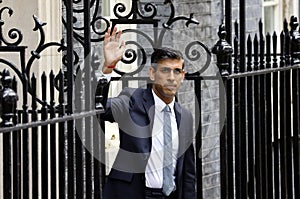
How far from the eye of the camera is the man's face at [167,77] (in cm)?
786

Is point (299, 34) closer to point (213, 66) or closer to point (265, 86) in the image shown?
point (265, 86)

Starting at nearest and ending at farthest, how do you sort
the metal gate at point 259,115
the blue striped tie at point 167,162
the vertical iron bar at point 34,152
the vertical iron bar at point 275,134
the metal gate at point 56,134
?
the metal gate at point 56,134, the vertical iron bar at point 34,152, the metal gate at point 259,115, the blue striped tie at point 167,162, the vertical iron bar at point 275,134

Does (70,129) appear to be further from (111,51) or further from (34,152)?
(111,51)

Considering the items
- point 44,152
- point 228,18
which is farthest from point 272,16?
point 44,152

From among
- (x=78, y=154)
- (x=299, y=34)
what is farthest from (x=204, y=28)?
(x=78, y=154)

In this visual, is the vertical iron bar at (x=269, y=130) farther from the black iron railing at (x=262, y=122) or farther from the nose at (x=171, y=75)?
the nose at (x=171, y=75)

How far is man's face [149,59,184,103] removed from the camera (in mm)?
7863

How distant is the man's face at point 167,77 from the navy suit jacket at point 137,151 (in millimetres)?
92

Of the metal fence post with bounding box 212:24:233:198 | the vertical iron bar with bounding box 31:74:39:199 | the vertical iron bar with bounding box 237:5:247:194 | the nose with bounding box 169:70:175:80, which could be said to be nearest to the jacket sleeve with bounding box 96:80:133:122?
the nose with bounding box 169:70:175:80

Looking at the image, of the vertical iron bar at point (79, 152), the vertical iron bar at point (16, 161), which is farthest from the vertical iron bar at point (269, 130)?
the vertical iron bar at point (16, 161)

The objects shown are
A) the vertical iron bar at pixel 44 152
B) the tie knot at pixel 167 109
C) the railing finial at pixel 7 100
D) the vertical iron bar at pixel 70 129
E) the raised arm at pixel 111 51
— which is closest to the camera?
the railing finial at pixel 7 100

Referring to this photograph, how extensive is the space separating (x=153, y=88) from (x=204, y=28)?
427 cm

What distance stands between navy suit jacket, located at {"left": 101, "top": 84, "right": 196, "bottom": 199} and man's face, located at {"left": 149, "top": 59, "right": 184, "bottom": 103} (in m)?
0.09

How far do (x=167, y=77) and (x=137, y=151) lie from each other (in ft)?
1.46
